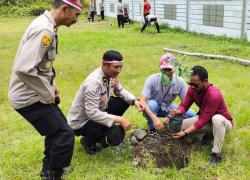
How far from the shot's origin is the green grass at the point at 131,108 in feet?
12.8

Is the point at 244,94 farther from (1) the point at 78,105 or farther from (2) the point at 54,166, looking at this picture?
(2) the point at 54,166

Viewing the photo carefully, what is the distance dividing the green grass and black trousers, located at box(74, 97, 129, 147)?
0.67ft

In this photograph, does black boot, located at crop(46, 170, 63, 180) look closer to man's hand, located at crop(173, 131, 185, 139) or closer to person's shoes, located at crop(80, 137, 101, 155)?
person's shoes, located at crop(80, 137, 101, 155)

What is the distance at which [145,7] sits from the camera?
18.0 meters

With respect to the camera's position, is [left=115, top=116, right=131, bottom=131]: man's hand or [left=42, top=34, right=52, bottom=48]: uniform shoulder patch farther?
[left=115, top=116, right=131, bottom=131]: man's hand

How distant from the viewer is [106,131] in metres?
4.07

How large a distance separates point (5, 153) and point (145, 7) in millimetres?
14455

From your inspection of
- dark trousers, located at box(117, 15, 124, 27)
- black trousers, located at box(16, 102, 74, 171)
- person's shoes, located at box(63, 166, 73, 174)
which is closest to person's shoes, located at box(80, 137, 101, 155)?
person's shoes, located at box(63, 166, 73, 174)

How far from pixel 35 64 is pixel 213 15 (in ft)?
40.4

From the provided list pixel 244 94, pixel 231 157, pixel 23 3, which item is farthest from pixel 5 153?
pixel 23 3

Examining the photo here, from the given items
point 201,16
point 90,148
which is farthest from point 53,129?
point 201,16

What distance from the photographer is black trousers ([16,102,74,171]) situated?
10.8 ft

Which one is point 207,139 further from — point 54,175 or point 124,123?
point 54,175

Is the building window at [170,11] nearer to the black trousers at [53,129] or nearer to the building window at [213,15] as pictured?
the building window at [213,15]
